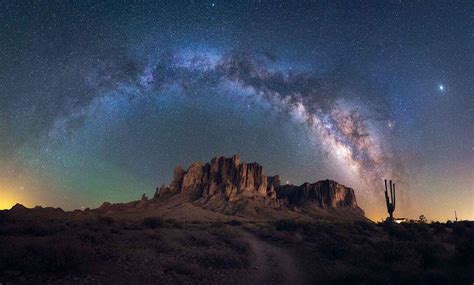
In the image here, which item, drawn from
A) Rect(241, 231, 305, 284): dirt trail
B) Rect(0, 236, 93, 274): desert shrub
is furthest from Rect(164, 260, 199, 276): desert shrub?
Rect(0, 236, 93, 274): desert shrub

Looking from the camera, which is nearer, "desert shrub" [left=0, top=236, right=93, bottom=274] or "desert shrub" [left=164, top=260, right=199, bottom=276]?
"desert shrub" [left=0, top=236, right=93, bottom=274]

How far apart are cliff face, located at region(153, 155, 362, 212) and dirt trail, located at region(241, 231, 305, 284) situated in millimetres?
87269

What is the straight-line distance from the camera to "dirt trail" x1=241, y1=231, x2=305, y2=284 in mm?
10969

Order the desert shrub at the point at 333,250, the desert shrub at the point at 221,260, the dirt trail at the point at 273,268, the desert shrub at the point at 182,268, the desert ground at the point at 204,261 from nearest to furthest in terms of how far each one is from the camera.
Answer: the desert ground at the point at 204,261 → the desert shrub at the point at 182,268 → the dirt trail at the point at 273,268 → the desert shrub at the point at 221,260 → the desert shrub at the point at 333,250

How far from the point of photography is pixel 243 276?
10992mm

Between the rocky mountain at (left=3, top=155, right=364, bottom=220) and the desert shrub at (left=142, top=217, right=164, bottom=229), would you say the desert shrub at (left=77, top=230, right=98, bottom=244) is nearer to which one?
the desert shrub at (left=142, top=217, right=164, bottom=229)

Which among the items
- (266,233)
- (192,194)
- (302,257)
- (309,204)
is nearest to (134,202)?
(192,194)

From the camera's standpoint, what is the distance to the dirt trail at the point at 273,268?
10969mm

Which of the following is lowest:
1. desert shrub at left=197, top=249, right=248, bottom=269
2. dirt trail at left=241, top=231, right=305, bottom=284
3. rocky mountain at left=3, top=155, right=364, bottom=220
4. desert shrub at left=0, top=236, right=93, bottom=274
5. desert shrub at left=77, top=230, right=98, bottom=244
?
dirt trail at left=241, top=231, right=305, bottom=284

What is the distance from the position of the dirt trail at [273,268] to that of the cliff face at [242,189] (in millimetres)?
87269

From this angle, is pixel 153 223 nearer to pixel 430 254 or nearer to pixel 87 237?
pixel 87 237

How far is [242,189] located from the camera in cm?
11431

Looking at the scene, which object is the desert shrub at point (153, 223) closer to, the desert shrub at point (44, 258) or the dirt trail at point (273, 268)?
the dirt trail at point (273, 268)

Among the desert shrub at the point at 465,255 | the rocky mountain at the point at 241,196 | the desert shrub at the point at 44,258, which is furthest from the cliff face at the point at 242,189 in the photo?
the desert shrub at the point at 44,258
